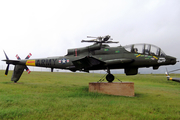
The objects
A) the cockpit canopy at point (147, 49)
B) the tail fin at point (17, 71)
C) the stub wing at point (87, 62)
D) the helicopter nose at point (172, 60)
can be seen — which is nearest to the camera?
the helicopter nose at point (172, 60)

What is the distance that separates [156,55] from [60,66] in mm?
8364

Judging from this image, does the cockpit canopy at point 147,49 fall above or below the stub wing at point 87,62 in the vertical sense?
above

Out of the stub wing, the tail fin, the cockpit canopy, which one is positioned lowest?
the tail fin

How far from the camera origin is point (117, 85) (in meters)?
9.63

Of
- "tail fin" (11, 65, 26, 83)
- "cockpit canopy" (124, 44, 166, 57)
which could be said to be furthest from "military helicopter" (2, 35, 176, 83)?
"tail fin" (11, 65, 26, 83)

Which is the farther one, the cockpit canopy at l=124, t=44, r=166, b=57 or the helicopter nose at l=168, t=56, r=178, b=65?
the cockpit canopy at l=124, t=44, r=166, b=57

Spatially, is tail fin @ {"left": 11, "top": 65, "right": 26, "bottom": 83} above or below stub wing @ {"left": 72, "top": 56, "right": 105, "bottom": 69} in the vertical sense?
below

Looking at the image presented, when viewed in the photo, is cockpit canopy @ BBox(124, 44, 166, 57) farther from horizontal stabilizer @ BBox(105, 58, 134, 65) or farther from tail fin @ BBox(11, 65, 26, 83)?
tail fin @ BBox(11, 65, 26, 83)

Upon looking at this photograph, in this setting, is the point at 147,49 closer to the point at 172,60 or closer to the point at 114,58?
the point at 172,60

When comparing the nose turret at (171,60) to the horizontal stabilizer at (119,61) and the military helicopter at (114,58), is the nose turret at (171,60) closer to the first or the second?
the military helicopter at (114,58)

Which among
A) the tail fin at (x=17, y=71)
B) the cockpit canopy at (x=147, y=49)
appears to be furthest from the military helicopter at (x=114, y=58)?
the tail fin at (x=17, y=71)

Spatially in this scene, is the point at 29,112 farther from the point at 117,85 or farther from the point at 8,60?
the point at 8,60

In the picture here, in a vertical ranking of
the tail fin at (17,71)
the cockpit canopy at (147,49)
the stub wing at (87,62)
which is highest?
the cockpit canopy at (147,49)

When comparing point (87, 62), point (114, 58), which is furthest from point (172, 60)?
A: point (87, 62)
